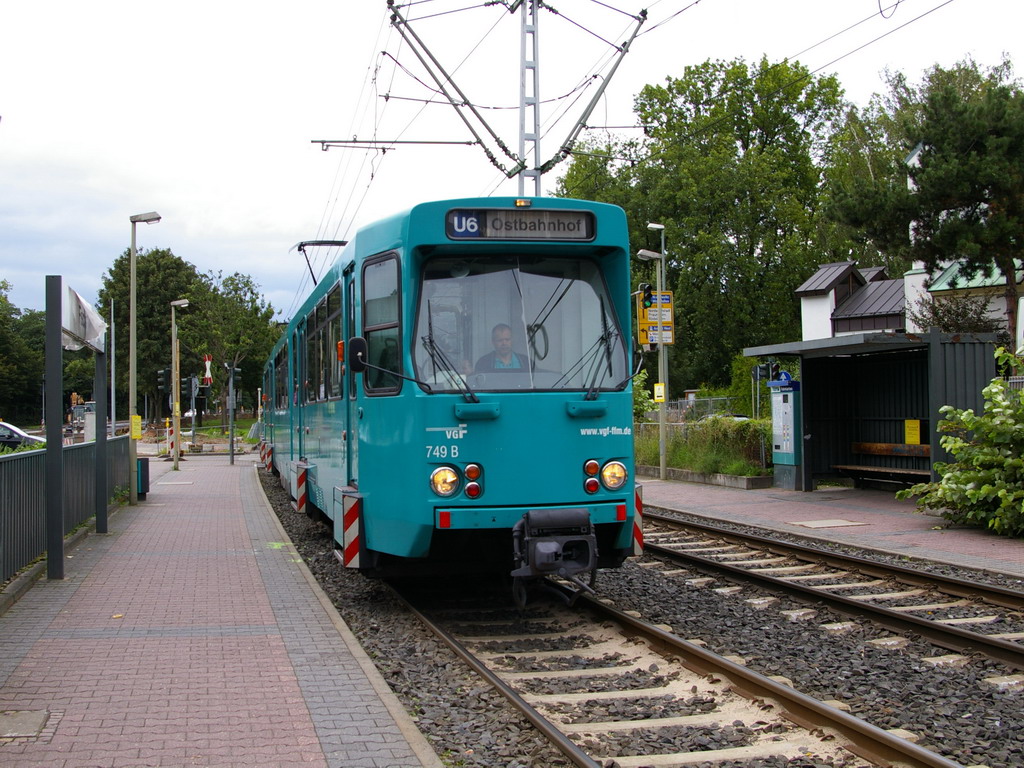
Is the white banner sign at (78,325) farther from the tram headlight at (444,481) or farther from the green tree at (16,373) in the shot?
the green tree at (16,373)

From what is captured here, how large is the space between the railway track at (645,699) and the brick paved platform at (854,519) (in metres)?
5.08

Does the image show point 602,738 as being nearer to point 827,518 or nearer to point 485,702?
point 485,702

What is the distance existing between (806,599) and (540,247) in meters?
3.90

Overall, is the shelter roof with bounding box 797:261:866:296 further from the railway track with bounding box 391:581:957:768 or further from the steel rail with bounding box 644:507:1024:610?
the railway track with bounding box 391:581:957:768

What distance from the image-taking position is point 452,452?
7.54 meters

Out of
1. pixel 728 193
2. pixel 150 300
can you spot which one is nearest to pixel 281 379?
pixel 728 193

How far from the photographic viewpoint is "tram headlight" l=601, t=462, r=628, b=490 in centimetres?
785

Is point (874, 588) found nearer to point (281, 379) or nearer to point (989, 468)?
point (989, 468)

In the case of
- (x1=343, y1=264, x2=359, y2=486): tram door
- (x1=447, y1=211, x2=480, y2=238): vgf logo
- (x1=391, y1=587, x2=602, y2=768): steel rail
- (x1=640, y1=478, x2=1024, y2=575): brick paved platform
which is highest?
(x1=447, y1=211, x2=480, y2=238): vgf logo

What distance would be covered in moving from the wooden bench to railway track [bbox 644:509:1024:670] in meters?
5.40

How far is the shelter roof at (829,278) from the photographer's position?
159 ft

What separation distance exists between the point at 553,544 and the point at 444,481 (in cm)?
92

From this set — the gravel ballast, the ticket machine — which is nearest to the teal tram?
the gravel ballast

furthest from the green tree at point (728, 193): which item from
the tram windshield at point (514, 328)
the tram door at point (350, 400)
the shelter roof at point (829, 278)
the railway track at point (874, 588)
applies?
the tram windshield at point (514, 328)
